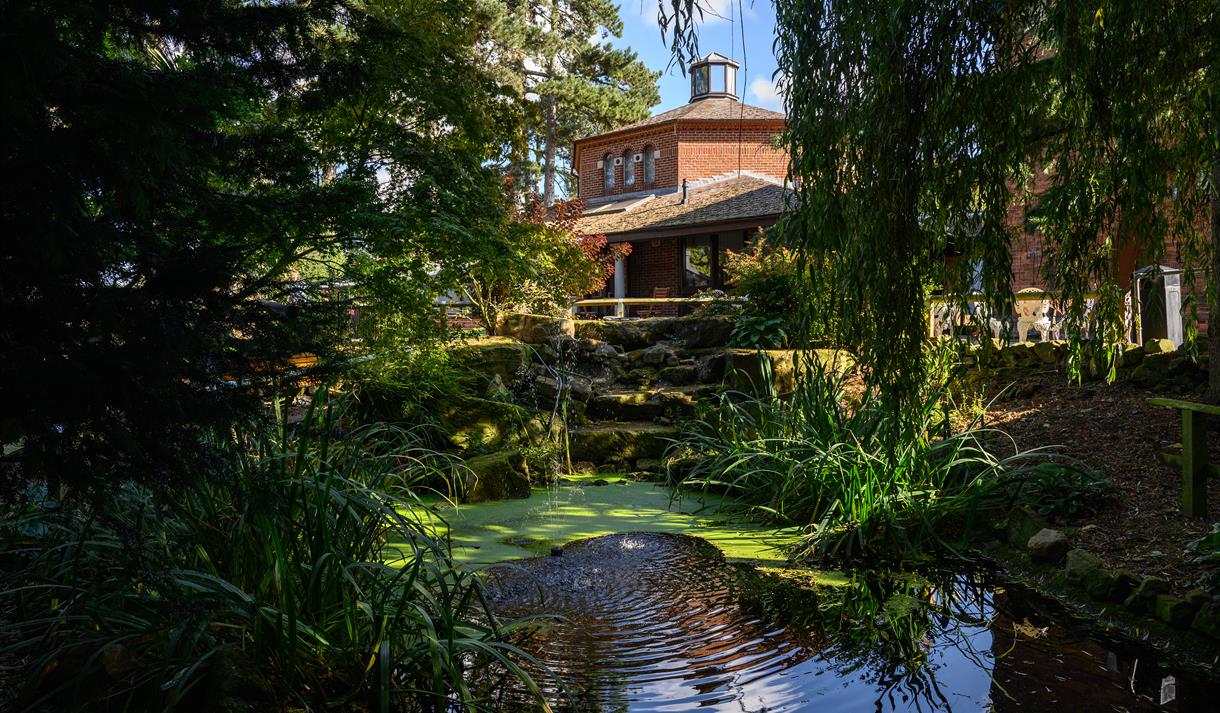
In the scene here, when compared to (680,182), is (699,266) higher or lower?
lower

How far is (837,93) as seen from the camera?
344cm

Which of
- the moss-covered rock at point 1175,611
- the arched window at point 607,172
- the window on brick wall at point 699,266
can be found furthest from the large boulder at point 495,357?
the arched window at point 607,172

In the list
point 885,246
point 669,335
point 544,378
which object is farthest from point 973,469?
point 669,335

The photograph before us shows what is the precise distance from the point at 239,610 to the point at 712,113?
22658mm

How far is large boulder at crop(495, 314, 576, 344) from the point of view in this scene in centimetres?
1010

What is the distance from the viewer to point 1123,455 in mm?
5648

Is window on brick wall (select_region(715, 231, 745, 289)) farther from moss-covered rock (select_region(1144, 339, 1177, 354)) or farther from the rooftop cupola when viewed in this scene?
moss-covered rock (select_region(1144, 339, 1177, 354))

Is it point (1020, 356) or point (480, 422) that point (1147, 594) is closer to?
point (480, 422)

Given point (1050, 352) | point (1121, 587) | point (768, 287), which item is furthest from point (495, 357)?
point (1121, 587)

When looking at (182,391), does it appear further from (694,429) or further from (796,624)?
(694,429)

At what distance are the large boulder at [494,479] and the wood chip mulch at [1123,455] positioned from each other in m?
3.81

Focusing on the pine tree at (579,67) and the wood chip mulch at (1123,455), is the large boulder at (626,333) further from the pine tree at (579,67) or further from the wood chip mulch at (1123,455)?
the pine tree at (579,67)

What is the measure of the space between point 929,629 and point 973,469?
2.22m

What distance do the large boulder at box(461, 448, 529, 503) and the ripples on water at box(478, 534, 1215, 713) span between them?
1.71 m
